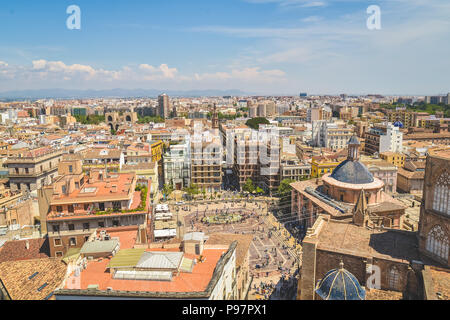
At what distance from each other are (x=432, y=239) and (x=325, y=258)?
7766 mm

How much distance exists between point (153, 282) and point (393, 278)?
17.7 metres

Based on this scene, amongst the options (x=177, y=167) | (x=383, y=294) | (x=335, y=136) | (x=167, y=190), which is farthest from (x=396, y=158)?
(x=383, y=294)

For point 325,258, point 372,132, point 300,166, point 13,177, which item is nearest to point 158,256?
point 325,258

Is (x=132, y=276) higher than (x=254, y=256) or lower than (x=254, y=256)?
higher

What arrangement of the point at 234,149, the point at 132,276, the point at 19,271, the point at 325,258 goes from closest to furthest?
1. the point at 132,276
2. the point at 19,271
3. the point at 325,258
4. the point at 234,149

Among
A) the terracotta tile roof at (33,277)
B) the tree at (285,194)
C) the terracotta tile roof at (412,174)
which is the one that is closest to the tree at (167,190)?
the tree at (285,194)

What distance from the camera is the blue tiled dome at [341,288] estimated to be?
19.5 metres

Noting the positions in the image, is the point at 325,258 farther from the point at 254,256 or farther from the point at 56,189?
the point at 56,189

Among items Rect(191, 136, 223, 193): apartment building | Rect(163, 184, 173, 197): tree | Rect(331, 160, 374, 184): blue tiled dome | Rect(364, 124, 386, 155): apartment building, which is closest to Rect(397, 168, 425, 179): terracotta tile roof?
Rect(364, 124, 386, 155): apartment building

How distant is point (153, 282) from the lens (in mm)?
18422

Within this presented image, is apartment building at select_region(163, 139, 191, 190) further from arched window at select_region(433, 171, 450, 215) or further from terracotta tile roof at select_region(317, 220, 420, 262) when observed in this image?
arched window at select_region(433, 171, 450, 215)

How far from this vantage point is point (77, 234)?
1129 inches

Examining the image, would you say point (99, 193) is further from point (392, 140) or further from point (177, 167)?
point (392, 140)

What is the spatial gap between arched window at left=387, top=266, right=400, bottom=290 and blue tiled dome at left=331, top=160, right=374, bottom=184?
2152 cm
